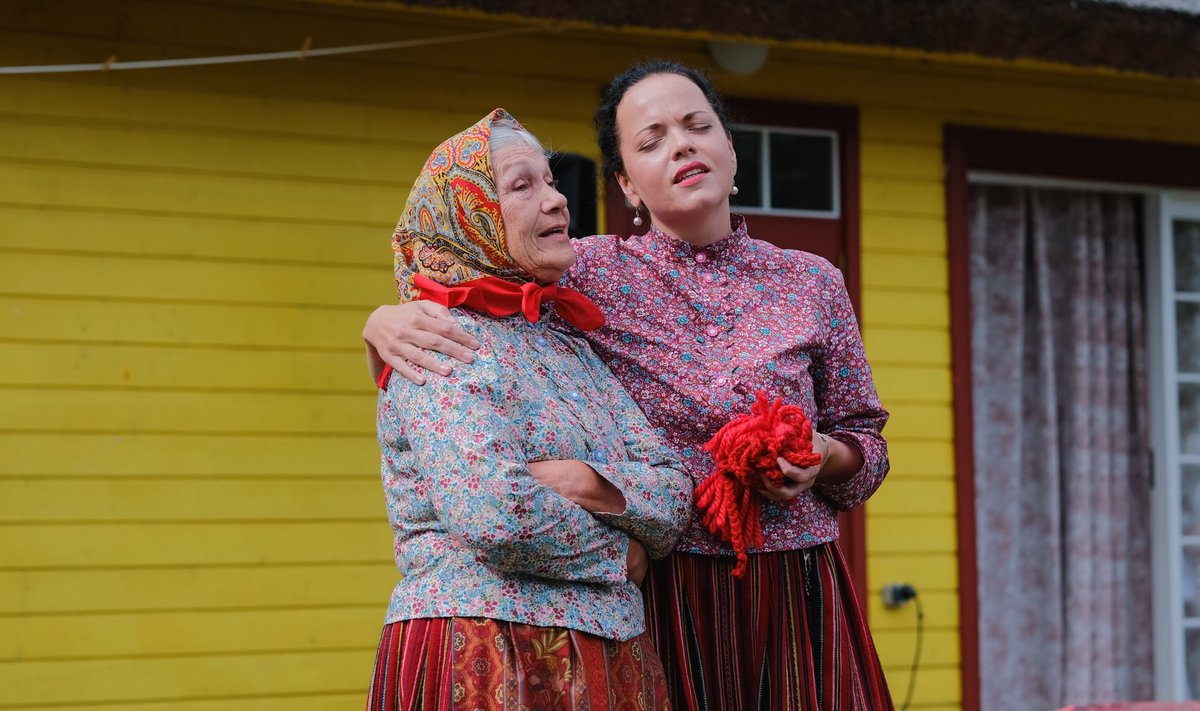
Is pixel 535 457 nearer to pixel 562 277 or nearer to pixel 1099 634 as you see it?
pixel 562 277

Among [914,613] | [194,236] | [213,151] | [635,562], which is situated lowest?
[914,613]

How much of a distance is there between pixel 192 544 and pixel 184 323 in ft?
2.23

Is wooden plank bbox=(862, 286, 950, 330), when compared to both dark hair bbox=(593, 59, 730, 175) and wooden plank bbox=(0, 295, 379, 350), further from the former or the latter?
dark hair bbox=(593, 59, 730, 175)

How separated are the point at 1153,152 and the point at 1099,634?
6.31ft

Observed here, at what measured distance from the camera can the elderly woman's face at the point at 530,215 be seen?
7.30ft

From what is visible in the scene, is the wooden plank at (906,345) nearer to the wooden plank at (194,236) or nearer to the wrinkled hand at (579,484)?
the wooden plank at (194,236)

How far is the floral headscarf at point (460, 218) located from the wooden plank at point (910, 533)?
11.0 feet

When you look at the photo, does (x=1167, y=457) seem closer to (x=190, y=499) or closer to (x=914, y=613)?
(x=914, y=613)

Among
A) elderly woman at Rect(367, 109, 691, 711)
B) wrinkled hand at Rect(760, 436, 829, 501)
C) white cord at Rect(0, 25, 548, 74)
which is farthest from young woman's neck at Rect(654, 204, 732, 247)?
white cord at Rect(0, 25, 548, 74)

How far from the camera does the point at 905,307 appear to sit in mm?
5438

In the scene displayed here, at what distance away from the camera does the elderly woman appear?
2.05 meters

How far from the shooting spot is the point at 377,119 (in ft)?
15.8

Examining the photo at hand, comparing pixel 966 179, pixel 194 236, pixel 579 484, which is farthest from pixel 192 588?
pixel 966 179

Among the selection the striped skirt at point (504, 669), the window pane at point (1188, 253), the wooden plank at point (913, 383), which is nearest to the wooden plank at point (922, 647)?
the wooden plank at point (913, 383)
